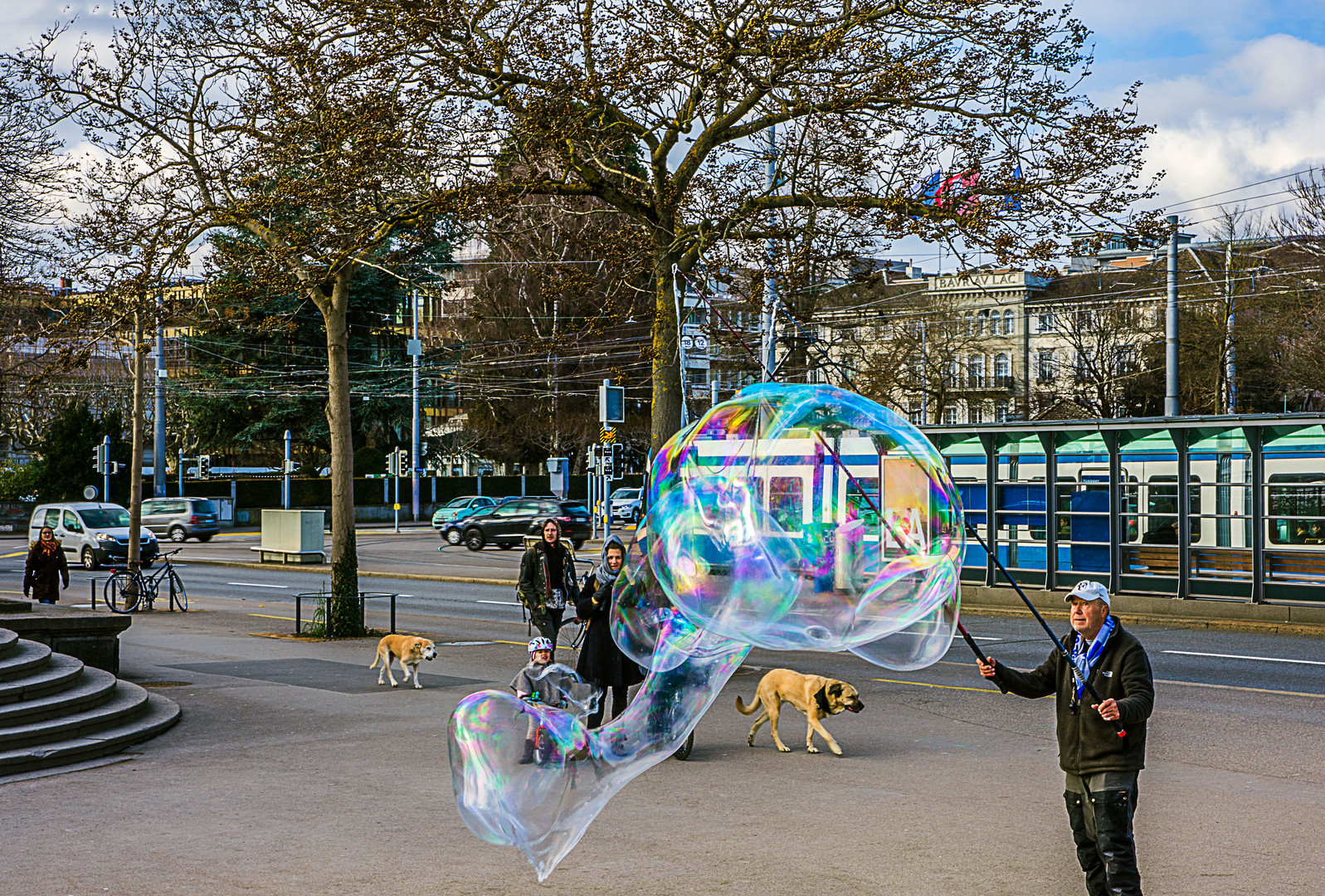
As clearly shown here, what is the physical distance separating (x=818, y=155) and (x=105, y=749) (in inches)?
375

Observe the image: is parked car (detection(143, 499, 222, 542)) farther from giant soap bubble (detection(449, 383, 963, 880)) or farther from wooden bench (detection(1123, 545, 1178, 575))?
giant soap bubble (detection(449, 383, 963, 880))

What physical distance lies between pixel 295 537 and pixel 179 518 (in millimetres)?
13293

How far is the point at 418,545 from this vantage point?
48.3 metres

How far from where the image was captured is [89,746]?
35.0ft

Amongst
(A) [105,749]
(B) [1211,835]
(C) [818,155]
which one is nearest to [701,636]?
(B) [1211,835]

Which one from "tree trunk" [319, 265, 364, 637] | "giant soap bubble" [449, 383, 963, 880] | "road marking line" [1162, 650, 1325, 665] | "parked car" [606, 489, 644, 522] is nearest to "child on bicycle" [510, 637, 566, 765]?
"giant soap bubble" [449, 383, 963, 880]

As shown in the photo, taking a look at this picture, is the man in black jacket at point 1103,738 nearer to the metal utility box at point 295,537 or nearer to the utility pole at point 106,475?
the metal utility box at point 295,537

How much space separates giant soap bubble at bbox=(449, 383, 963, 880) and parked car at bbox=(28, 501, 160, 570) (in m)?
34.5

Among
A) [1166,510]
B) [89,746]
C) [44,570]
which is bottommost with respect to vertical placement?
[89,746]

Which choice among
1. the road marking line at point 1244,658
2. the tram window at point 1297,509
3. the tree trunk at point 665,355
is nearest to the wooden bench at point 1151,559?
the tram window at point 1297,509

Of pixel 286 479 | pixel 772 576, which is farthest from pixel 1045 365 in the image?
pixel 772 576

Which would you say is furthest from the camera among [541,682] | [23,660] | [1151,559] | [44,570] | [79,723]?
[44,570]

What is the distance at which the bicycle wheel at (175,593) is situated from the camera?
82.9ft

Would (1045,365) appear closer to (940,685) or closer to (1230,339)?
(1230,339)
